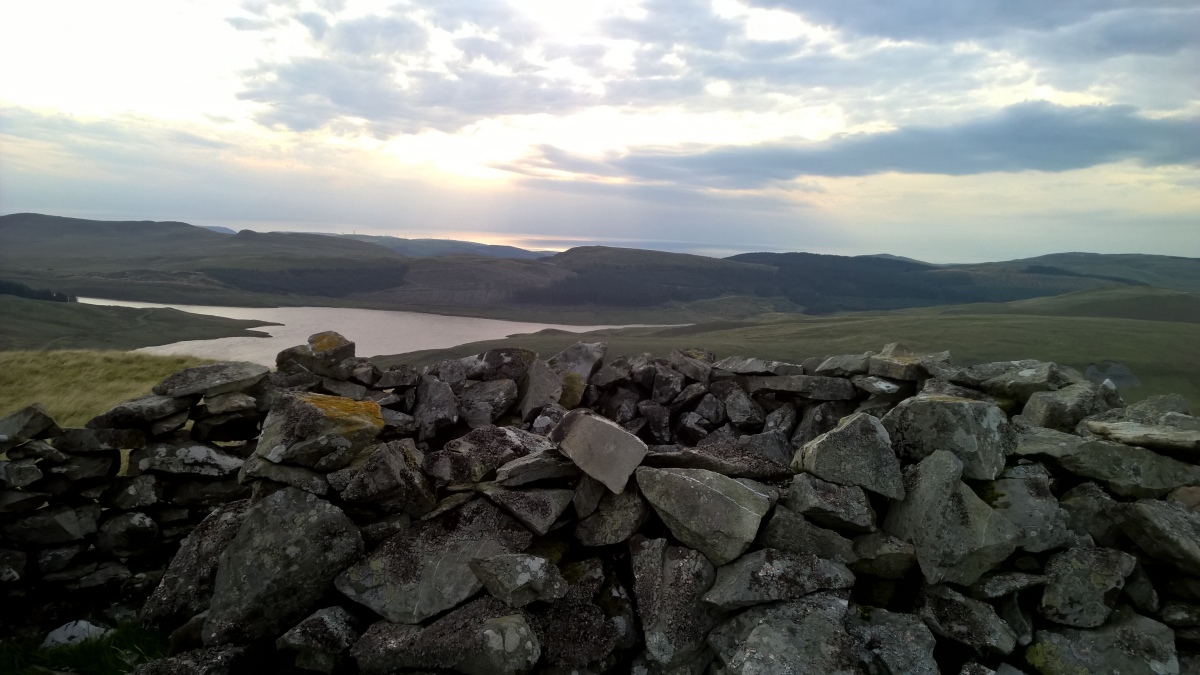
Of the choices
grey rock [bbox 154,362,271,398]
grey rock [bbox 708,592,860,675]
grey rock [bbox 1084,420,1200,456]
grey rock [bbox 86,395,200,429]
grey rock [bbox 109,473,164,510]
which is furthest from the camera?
grey rock [bbox 154,362,271,398]

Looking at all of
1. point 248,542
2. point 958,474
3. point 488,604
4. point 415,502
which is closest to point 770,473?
point 958,474

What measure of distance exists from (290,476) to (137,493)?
3.32 metres

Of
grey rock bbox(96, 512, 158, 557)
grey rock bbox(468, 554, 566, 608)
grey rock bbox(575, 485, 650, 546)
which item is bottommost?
grey rock bbox(96, 512, 158, 557)

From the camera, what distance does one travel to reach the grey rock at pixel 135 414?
8195 mm

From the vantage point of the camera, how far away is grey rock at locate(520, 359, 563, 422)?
987cm

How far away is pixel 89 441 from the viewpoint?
790cm

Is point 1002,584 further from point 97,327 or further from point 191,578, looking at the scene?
point 97,327

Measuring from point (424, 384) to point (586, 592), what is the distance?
5.11 m

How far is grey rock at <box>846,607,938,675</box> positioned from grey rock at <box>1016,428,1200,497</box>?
3.00m

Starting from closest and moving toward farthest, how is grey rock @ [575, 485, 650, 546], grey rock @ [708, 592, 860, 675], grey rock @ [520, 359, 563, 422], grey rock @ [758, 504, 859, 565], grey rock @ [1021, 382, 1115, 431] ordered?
grey rock @ [708, 592, 860, 675] < grey rock @ [758, 504, 859, 565] < grey rock @ [575, 485, 650, 546] < grey rock @ [1021, 382, 1115, 431] < grey rock @ [520, 359, 563, 422]

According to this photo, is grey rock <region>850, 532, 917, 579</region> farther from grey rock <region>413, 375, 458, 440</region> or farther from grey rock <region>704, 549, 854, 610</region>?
grey rock <region>413, 375, 458, 440</region>

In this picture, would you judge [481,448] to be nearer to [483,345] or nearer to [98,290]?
[483,345]

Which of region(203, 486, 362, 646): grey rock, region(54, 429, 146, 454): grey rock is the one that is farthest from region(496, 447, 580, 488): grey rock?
region(54, 429, 146, 454): grey rock

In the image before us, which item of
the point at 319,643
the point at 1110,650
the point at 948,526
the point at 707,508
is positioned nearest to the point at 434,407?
the point at 319,643
